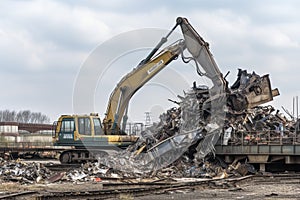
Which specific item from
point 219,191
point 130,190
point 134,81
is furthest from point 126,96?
point 130,190

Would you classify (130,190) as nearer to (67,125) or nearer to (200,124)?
(200,124)

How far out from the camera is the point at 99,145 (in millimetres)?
27188

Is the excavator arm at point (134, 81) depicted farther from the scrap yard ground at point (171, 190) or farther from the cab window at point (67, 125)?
the scrap yard ground at point (171, 190)

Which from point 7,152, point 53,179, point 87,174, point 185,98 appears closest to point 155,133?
point 185,98

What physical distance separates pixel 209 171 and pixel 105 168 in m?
4.84

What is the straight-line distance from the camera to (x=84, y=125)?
28.2 meters

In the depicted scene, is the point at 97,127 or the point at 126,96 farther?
the point at 97,127

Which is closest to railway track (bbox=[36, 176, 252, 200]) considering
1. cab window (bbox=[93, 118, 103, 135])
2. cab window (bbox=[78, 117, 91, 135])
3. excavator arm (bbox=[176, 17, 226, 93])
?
excavator arm (bbox=[176, 17, 226, 93])

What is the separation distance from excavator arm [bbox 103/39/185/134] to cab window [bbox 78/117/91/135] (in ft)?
3.81

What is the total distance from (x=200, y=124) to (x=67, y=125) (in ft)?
24.0

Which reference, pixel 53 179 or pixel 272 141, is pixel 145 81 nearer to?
pixel 272 141

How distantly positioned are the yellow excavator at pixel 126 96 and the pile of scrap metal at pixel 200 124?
0.43m

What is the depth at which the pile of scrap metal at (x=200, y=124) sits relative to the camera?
82.8ft

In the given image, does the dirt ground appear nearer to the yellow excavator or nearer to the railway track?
the railway track
